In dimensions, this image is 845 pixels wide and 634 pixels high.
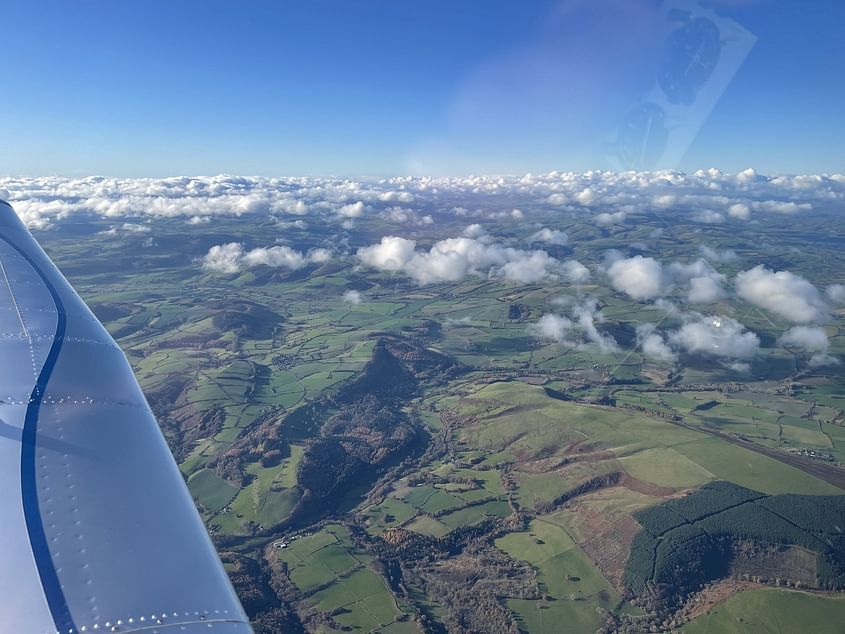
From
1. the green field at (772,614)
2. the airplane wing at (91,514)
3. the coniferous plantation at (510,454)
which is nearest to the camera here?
the airplane wing at (91,514)

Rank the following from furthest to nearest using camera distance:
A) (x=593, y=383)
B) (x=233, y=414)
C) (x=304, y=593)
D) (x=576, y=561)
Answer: (x=593, y=383) → (x=233, y=414) → (x=576, y=561) → (x=304, y=593)

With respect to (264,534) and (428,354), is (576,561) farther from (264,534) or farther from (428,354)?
(428,354)

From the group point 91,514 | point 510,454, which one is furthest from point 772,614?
point 91,514

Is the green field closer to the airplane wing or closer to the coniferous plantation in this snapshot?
the coniferous plantation

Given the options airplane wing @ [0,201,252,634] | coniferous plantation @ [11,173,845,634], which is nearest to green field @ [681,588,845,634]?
coniferous plantation @ [11,173,845,634]

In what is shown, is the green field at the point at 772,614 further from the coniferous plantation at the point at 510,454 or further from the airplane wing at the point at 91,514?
the airplane wing at the point at 91,514

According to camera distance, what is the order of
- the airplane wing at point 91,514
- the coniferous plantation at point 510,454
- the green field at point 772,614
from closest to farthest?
the airplane wing at point 91,514 → the green field at point 772,614 → the coniferous plantation at point 510,454

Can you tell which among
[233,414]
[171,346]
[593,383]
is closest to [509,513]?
[233,414]

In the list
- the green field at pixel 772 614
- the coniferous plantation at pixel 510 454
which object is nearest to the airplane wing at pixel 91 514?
the coniferous plantation at pixel 510 454
